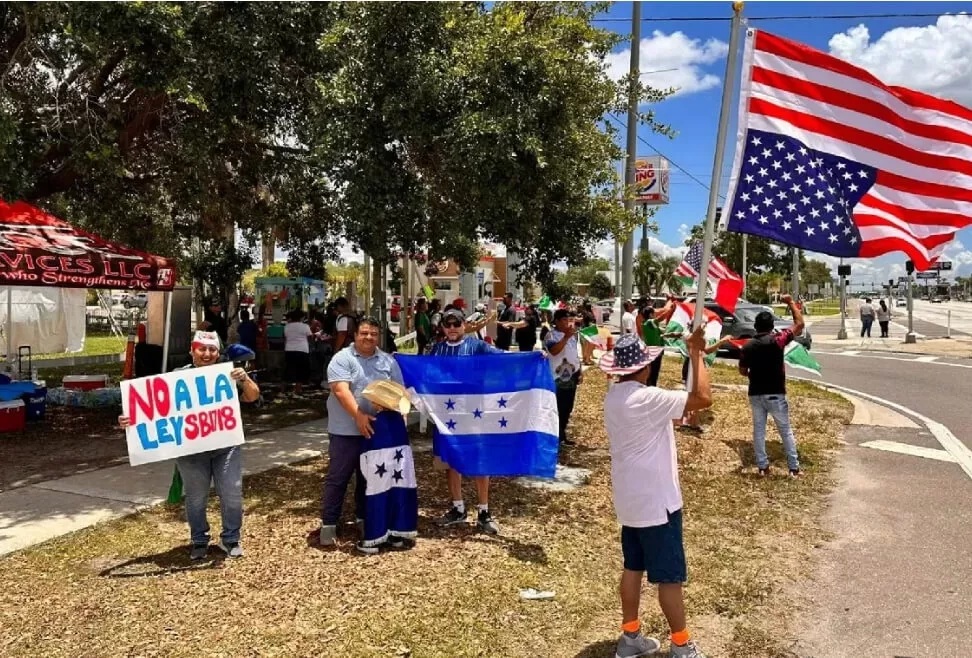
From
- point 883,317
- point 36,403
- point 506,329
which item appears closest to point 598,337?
point 36,403

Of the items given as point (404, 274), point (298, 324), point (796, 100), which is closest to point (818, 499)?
point (796, 100)

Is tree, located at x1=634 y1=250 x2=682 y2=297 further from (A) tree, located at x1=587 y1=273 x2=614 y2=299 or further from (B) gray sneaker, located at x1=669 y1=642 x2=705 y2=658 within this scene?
(B) gray sneaker, located at x1=669 y1=642 x2=705 y2=658

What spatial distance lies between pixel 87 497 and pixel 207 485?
8.17 ft

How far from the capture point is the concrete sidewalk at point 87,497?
6156 mm

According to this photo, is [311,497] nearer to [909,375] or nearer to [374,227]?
[374,227]

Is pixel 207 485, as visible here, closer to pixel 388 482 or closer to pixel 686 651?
pixel 388 482

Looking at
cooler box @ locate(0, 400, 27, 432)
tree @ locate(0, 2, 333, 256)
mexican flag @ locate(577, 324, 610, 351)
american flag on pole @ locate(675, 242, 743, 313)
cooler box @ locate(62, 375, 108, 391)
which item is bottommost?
cooler box @ locate(0, 400, 27, 432)

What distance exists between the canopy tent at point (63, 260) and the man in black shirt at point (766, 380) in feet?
21.5

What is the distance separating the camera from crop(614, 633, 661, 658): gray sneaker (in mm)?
4027

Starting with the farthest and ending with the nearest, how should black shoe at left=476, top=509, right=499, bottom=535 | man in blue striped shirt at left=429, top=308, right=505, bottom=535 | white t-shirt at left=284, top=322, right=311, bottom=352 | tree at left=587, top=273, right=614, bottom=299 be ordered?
tree at left=587, top=273, right=614, bottom=299 → white t-shirt at left=284, top=322, right=311, bottom=352 → man in blue striped shirt at left=429, top=308, right=505, bottom=535 → black shoe at left=476, top=509, right=499, bottom=535

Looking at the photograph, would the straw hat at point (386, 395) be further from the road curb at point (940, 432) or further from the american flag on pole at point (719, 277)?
the road curb at point (940, 432)

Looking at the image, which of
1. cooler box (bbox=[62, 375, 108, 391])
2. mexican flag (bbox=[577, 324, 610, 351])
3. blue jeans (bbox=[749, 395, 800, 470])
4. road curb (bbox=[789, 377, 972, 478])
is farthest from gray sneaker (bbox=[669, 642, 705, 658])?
cooler box (bbox=[62, 375, 108, 391])

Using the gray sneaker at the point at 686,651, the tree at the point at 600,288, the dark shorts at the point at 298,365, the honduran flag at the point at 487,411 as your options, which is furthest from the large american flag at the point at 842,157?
the tree at the point at 600,288

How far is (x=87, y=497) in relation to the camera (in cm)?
711
